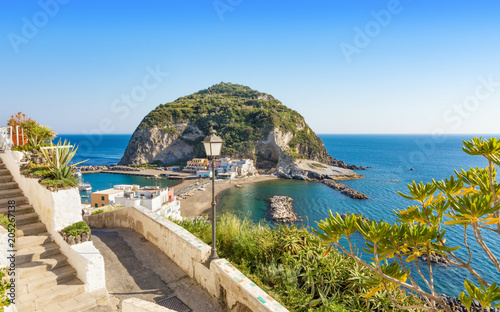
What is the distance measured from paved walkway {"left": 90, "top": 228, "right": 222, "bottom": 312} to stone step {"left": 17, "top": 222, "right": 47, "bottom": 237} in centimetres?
138

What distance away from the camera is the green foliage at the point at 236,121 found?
75.9 m

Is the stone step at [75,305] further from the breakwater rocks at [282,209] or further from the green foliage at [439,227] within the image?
the breakwater rocks at [282,209]

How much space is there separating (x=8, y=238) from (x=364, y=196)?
143 feet

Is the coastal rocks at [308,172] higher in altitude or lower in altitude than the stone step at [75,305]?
lower

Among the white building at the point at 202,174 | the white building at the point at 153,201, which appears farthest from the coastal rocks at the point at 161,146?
the white building at the point at 153,201

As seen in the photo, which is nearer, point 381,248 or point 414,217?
point 381,248

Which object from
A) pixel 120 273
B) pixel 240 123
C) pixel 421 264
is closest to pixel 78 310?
pixel 120 273

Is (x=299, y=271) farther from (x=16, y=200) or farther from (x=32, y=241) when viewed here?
(x=16, y=200)

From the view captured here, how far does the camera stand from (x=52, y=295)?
4.09 meters

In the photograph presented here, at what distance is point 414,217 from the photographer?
347 cm

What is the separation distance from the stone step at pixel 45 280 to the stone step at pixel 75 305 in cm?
46

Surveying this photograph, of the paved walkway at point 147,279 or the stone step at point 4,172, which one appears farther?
the stone step at point 4,172

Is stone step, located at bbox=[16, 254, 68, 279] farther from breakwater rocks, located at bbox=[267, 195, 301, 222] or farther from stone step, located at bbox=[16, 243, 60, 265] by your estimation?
breakwater rocks, located at bbox=[267, 195, 301, 222]

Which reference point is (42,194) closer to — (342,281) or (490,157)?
(342,281)
